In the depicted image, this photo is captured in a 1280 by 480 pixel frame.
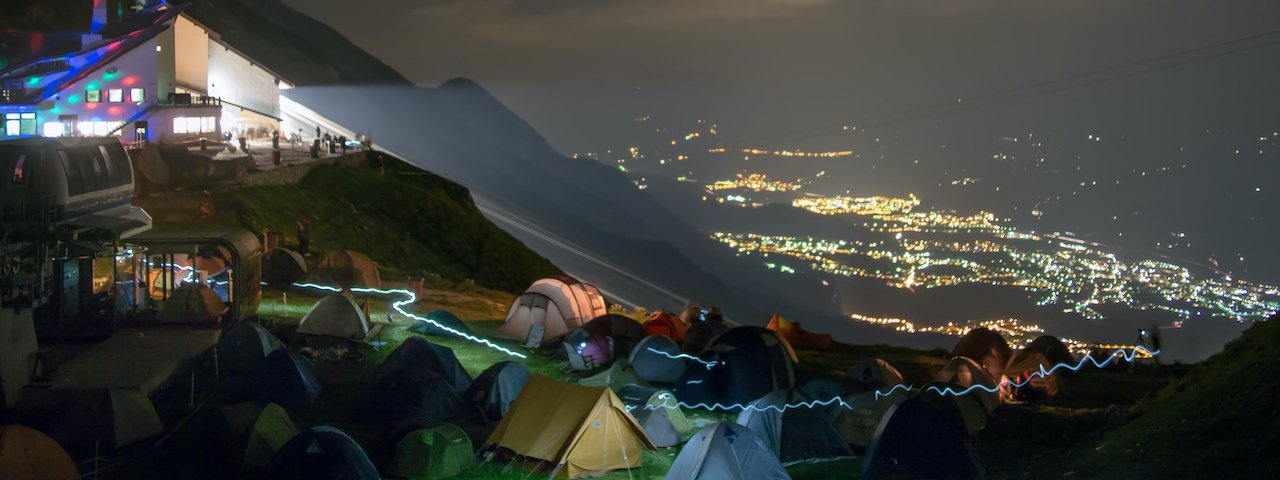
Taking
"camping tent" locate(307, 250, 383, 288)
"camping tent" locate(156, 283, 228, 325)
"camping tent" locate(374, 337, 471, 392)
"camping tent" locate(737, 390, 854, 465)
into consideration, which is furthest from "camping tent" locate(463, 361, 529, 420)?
"camping tent" locate(307, 250, 383, 288)

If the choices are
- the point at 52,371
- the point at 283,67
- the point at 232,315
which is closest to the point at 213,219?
the point at 232,315

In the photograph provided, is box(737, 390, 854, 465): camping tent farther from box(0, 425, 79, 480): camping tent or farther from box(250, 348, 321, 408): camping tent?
box(0, 425, 79, 480): camping tent

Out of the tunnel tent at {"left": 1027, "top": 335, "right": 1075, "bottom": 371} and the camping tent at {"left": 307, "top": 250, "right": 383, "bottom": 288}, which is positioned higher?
the camping tent at {"left": 307, "top": 250, "right": 383, "bottom": 288}

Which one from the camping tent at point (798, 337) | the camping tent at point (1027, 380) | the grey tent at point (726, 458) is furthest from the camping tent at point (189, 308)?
the camping tent at point (1027, 380)

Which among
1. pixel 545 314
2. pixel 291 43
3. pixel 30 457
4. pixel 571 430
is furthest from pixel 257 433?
pixel 291 43

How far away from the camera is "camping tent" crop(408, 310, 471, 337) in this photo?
27.4 m

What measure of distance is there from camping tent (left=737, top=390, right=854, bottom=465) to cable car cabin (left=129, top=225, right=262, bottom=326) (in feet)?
44.9

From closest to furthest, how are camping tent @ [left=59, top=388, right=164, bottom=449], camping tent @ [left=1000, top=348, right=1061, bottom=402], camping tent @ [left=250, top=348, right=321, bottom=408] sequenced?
camping tent @ [left=59, top=388, right=164, bottom=449] → camping tent @ [left=250, top=348, right=321, bottom=408] → camping tent @ [left=1000, top=348, right=1061, bottom=402]

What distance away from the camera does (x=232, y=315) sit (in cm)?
2530

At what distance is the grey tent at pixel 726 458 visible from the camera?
1470 centimetres

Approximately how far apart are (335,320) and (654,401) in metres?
9.75

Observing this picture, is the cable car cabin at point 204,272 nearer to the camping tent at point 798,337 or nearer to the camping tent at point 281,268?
the camping tent at point 281,268

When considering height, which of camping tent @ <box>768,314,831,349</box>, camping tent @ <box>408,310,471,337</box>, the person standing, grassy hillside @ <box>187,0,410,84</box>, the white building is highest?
grassy hillside @ <box>187,0,410,84</box>

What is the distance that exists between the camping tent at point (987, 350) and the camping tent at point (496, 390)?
11088 millimetres
